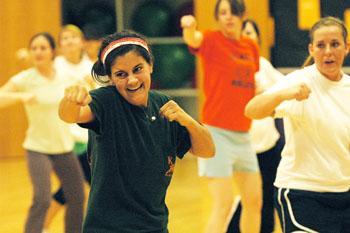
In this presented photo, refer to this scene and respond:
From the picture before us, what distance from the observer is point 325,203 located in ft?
12.1

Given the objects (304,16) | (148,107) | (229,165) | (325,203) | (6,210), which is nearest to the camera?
(148,107)

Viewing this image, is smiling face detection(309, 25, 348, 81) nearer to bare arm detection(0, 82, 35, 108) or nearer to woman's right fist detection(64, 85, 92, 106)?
woman's right fist detection(64, 85, 92, 106)

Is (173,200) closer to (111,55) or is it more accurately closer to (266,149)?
(266,149)

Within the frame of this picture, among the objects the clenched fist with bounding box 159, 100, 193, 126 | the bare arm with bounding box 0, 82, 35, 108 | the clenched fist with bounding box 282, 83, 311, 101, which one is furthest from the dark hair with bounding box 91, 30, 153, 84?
the bare arm with bounding box 0, 82, 35, 108

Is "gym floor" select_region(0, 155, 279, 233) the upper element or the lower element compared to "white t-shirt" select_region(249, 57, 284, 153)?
lower

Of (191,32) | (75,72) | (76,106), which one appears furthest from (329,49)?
→ (75,72)

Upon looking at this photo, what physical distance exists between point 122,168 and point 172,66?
8.32 meters

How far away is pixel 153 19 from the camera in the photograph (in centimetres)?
1129

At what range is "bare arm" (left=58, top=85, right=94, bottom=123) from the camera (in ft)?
9.25

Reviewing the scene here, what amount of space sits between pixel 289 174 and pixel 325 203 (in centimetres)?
22

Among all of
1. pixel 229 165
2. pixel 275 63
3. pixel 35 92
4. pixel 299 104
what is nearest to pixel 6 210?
pixel 35 92

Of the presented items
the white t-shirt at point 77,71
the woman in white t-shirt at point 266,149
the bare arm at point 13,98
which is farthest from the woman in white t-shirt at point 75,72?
the woman in white t-shirt at point 266,149

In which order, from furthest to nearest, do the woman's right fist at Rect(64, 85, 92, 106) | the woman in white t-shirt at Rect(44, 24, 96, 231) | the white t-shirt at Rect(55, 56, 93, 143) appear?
the white t-shirt at Rect(55, 56, 93, 143) → the woman in white t-shirt at Rect(44, 24, 96, 231) → the woman's right fist at Rect(64, 85, 92, 106)

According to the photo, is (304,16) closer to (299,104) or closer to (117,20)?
(117,20)
